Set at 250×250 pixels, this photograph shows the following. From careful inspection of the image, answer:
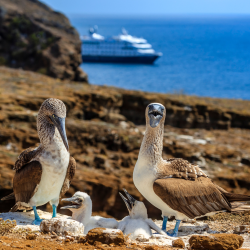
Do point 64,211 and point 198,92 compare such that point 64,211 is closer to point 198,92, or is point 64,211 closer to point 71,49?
point 71,49

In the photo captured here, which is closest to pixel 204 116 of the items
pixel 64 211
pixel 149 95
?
pixel 149 95

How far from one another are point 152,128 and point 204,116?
47.3ft

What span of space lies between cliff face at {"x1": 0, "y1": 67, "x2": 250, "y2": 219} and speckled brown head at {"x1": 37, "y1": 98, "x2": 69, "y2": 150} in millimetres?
4422

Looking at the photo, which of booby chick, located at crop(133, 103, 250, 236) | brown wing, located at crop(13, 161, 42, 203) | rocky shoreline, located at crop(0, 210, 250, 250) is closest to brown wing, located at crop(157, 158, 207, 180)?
booby chick, located at crop(133, 103, 250, 236)

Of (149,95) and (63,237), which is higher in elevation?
(149,95)

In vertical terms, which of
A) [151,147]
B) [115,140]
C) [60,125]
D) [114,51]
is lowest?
[115,140]

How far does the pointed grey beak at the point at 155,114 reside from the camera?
5594 mm

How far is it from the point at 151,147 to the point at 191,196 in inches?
37.9

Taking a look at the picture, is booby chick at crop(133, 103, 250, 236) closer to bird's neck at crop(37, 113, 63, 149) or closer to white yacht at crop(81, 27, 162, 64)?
bird's neck at crop(37, 113, 63, 149)

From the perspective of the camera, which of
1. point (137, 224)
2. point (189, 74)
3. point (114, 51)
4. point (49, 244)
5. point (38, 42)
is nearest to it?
point (49, 244)

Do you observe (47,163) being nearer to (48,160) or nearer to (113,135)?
(48,160)

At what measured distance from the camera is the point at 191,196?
5.73 meters

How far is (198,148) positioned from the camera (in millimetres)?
14789

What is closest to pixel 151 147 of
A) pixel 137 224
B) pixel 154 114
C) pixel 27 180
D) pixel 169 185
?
pixel 154 114
